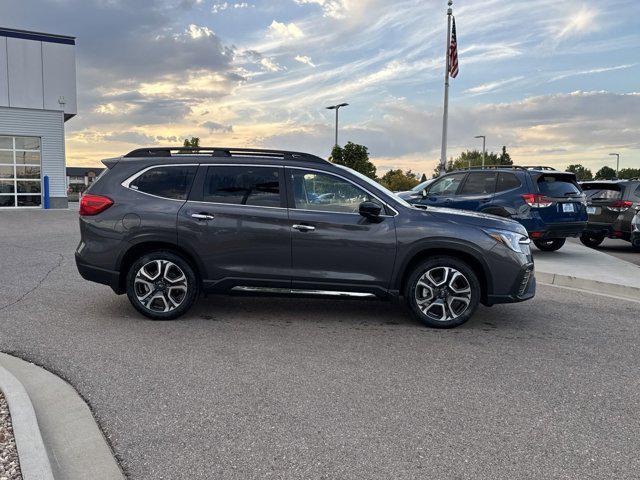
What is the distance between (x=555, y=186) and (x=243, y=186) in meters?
7.28

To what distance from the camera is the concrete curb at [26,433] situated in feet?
9.18

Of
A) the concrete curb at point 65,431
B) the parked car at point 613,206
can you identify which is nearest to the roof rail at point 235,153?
the concrete curb at point 65,431

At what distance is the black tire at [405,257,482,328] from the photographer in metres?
5.76

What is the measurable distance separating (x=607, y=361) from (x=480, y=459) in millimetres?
2407

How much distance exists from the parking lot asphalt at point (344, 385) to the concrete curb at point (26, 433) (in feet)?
1.33

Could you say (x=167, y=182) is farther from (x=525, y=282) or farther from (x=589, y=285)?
(x=589, y=285)

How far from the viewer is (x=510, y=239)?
5.79 metres

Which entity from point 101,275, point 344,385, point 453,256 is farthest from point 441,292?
point 101,275

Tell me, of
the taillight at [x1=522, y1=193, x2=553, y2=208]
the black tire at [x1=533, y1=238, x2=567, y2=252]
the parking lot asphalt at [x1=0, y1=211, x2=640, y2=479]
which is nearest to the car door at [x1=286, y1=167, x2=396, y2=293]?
the parking lot asphalt at [x1=0, y1=211, x2=640, y2=479]

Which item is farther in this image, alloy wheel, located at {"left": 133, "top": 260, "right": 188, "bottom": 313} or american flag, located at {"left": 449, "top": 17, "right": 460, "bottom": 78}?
american flag, located at {"left": 449, "top": 17, "right": 460, "bottom": 78}

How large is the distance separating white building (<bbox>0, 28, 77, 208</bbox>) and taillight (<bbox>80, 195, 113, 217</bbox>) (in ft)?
80.8

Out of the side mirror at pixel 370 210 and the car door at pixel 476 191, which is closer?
the side mirror at pixel 370 210

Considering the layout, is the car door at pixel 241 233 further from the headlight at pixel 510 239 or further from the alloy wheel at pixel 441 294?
the headlight at pixel 510 239

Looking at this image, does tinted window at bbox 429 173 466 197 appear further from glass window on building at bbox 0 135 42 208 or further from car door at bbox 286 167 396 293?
glass window on building at bbox 0 135 42 208
